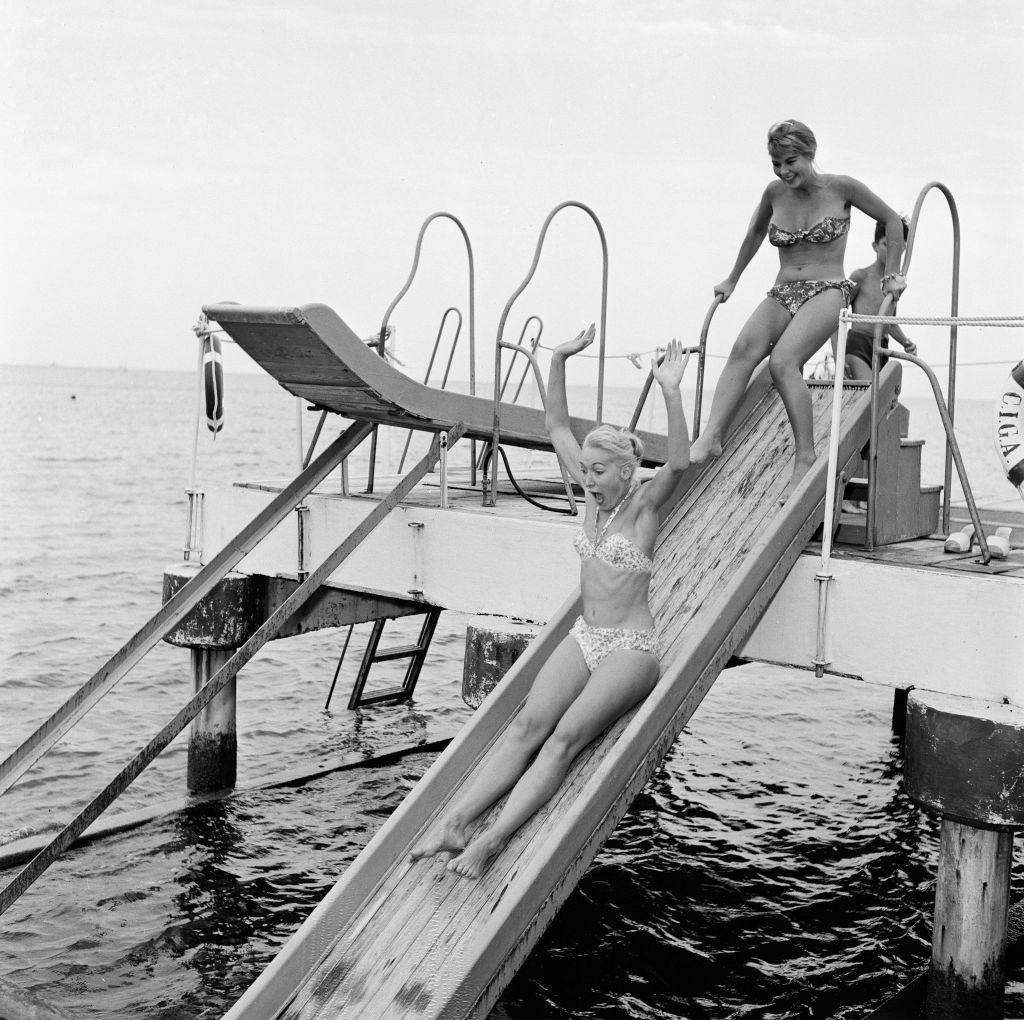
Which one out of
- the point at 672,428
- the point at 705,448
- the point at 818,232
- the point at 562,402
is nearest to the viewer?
the point at 672,428

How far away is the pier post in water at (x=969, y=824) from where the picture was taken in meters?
5.76

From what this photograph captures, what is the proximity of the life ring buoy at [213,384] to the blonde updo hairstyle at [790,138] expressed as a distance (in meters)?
5.42

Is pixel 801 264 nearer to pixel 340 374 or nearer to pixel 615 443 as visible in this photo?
pixel 615 443

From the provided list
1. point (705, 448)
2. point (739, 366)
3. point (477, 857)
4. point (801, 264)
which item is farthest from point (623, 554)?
point (801, 264)

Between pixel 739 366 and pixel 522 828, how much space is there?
11.0 feet

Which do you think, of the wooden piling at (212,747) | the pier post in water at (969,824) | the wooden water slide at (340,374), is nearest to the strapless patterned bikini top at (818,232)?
the wooden water slide at (340,374)

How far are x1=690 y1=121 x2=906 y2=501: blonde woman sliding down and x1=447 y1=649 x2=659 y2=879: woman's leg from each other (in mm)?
1774

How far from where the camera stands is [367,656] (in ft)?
40.7

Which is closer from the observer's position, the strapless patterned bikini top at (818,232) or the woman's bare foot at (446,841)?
the woman's bare foot at (446,841)

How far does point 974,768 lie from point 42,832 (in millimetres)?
7349

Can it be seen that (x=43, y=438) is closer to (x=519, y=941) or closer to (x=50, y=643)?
(x=50, y=643)

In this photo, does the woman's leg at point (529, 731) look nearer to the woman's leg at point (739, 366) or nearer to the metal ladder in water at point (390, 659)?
the woman's leg at point (739, 366)

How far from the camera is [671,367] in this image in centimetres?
579

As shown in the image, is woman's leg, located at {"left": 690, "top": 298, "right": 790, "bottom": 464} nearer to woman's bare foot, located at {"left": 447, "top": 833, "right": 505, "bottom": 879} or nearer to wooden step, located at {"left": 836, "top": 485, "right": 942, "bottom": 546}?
wooden step, located at {"left": 836, "top": 485, "right": 942, "bottom": 546}
